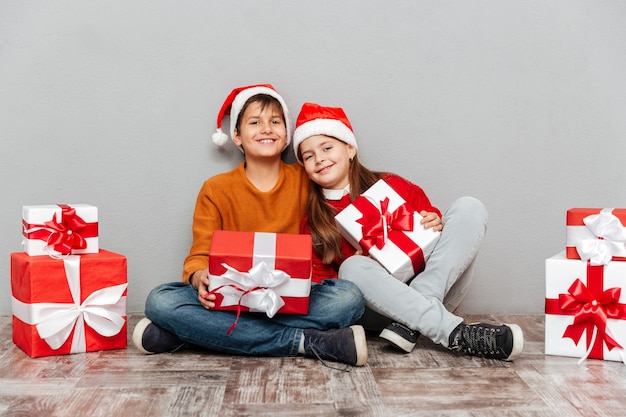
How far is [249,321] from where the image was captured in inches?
59.6

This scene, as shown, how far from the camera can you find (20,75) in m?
1.84

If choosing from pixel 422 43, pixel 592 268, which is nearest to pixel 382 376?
pixel 592 268

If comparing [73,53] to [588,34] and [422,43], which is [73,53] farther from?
[588,34]

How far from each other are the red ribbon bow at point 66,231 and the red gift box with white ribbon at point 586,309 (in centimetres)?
105

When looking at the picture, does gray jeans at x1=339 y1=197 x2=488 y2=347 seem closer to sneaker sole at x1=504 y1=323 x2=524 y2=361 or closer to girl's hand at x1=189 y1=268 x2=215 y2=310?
sneaker sole at x1=504 y1=323 x2=524 y2=361

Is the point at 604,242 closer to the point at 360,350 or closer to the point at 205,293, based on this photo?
the point at 360,350

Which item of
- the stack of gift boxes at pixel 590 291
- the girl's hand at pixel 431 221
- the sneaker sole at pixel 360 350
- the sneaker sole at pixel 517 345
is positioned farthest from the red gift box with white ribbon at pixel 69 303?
the stack of gift boxes at pixel 590 291

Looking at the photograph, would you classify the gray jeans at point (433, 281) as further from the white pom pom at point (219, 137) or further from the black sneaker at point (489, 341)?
the white pom pom at point (219, 137)

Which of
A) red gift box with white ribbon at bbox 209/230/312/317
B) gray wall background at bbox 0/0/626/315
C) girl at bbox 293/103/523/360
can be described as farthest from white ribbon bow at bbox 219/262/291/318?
gray wall background at bbox 0/0/626/315

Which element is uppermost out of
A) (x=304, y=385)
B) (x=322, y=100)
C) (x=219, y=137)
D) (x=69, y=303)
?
(x=322, y=100)

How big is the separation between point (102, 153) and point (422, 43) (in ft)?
2.98

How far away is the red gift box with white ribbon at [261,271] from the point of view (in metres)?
1.43

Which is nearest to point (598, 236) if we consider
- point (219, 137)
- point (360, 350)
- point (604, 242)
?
point (604, 242)

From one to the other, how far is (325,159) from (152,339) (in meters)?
0.61
